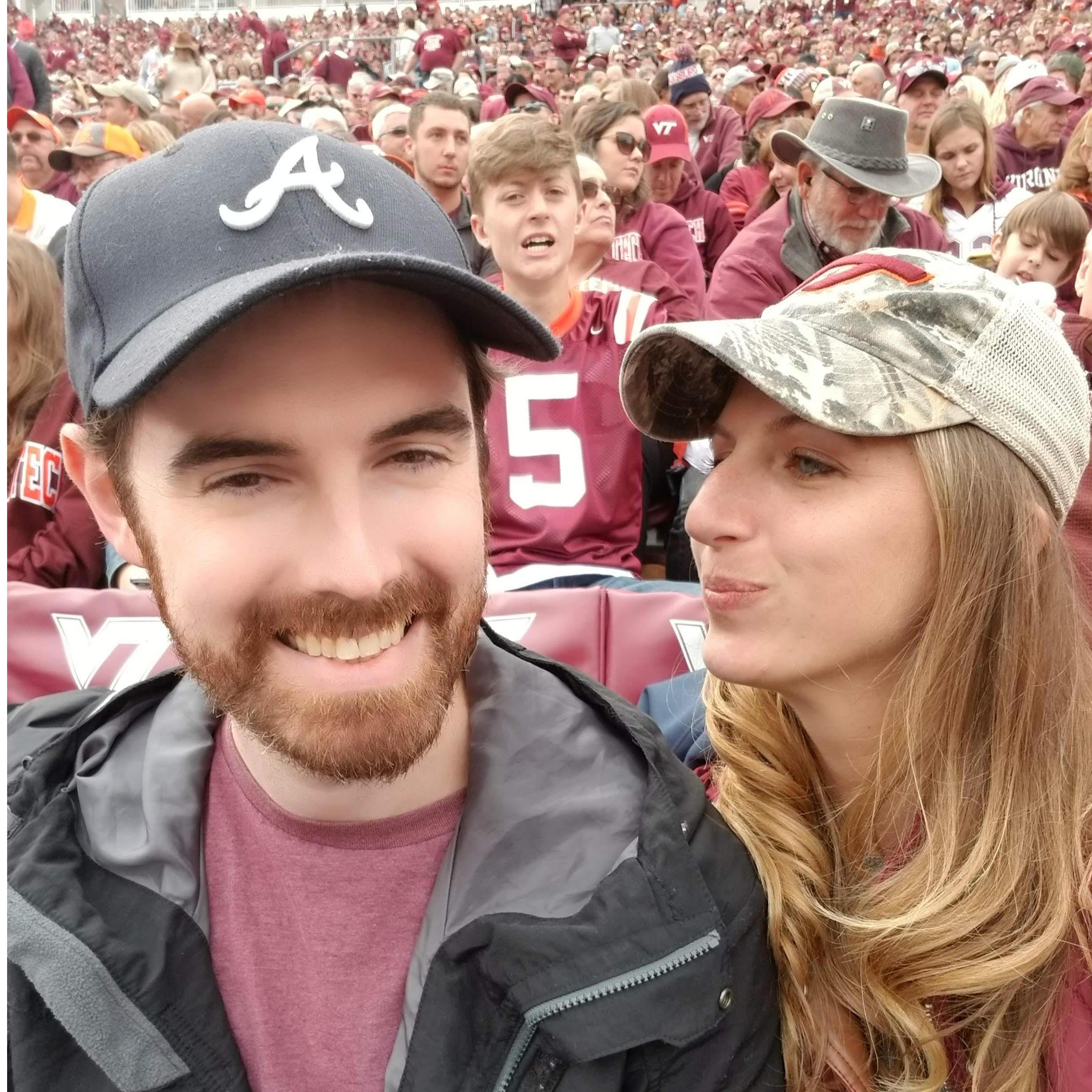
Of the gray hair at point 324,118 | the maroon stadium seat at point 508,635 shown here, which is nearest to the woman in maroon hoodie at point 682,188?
the gray hair at point 324,118

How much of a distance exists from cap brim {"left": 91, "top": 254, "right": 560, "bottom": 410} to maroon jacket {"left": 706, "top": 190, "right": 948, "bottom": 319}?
318cm

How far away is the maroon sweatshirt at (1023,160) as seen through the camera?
22.7 feet

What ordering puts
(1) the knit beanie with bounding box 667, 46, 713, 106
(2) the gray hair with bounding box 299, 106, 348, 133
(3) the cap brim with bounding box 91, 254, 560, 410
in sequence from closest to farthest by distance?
(3) the cap brim with bounding box 91, 254, 560, 410 < (2) the gray hair with bounding box 299, 106, 348, 133 < (1) the knit beanie with bounding box 667, 46, 713, 106

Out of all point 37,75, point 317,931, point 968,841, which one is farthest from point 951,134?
point 37,75

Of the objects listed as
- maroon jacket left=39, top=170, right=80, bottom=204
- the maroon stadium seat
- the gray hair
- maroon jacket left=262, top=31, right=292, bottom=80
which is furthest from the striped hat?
maroon jacket left=262, top=31, right=292, bottom=80

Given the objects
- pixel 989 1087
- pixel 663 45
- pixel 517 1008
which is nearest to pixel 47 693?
pixel 517 1008

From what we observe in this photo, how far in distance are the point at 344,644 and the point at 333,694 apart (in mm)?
56

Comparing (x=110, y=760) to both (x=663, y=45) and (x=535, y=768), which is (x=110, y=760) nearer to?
(x=535, y=768)

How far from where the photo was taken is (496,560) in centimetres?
321

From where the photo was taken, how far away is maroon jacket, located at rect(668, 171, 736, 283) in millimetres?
6793

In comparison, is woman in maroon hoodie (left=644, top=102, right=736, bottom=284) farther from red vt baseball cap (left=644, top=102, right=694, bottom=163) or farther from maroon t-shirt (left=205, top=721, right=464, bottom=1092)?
maroon t-shirt (left=205, top=721, right=464, bottom=1092)

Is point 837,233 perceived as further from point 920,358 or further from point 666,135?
point 920,358

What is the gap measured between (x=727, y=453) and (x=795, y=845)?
54 centimetres

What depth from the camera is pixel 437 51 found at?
15883mm
